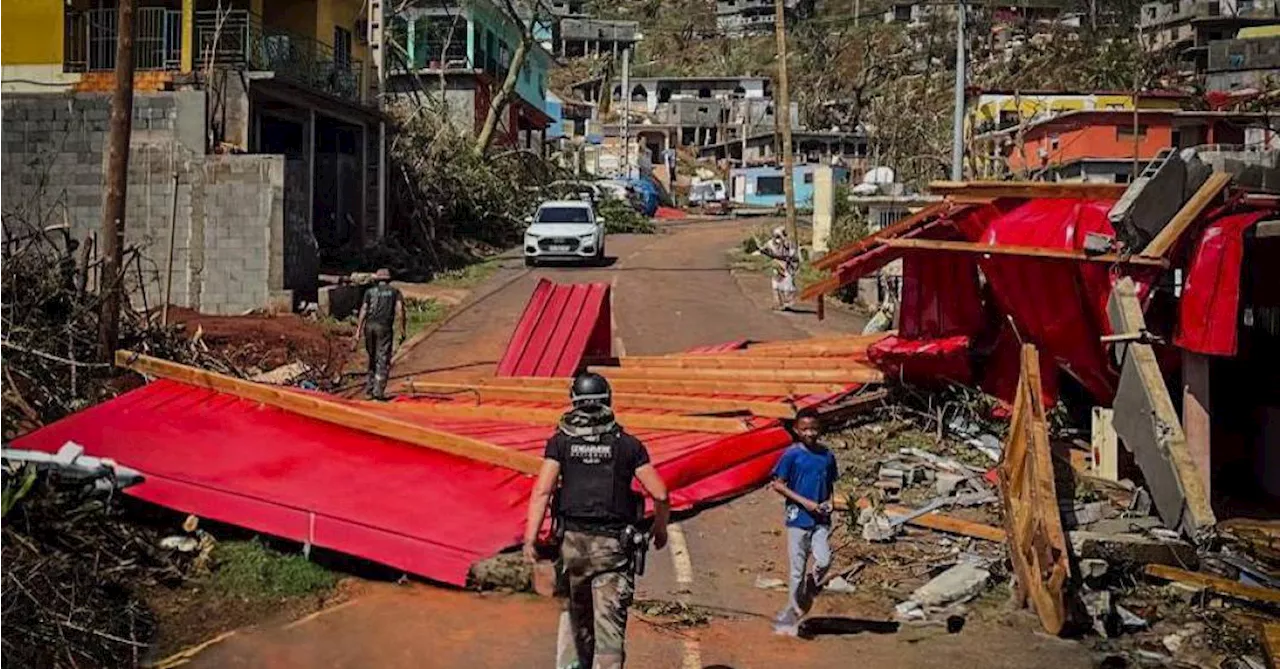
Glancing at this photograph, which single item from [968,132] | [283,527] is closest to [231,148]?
[283,527]

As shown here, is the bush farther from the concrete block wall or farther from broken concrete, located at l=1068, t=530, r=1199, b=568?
broken concrete, located at l=1068, t=530, r=1199, b=568

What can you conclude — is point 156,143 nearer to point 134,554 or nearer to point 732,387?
point 732,387

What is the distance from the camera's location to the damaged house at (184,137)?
21.1m

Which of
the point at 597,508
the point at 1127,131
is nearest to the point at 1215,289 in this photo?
the point at 597,508

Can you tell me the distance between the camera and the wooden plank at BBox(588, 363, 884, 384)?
544 inches

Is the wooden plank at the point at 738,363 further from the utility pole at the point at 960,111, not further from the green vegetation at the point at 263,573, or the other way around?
the utility pole at the point at 960,111

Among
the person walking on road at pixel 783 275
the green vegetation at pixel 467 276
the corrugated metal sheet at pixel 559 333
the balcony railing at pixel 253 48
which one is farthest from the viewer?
the green vegetation at pixel 467 276

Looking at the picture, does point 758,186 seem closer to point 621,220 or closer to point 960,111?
point 621,220

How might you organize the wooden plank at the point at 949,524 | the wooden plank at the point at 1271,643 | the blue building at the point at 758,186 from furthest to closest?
the blue building at the point at 758,186, the wooden plank at the point at 949,524, the wooden plank at the point at 1271,643

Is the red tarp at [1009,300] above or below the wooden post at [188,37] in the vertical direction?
below

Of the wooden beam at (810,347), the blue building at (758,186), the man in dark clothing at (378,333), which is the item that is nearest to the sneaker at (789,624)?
the wooden beam at (810,347)

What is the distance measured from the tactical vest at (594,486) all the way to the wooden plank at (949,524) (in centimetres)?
464

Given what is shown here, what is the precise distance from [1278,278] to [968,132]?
114 ft

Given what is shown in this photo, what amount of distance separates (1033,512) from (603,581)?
140 inches
